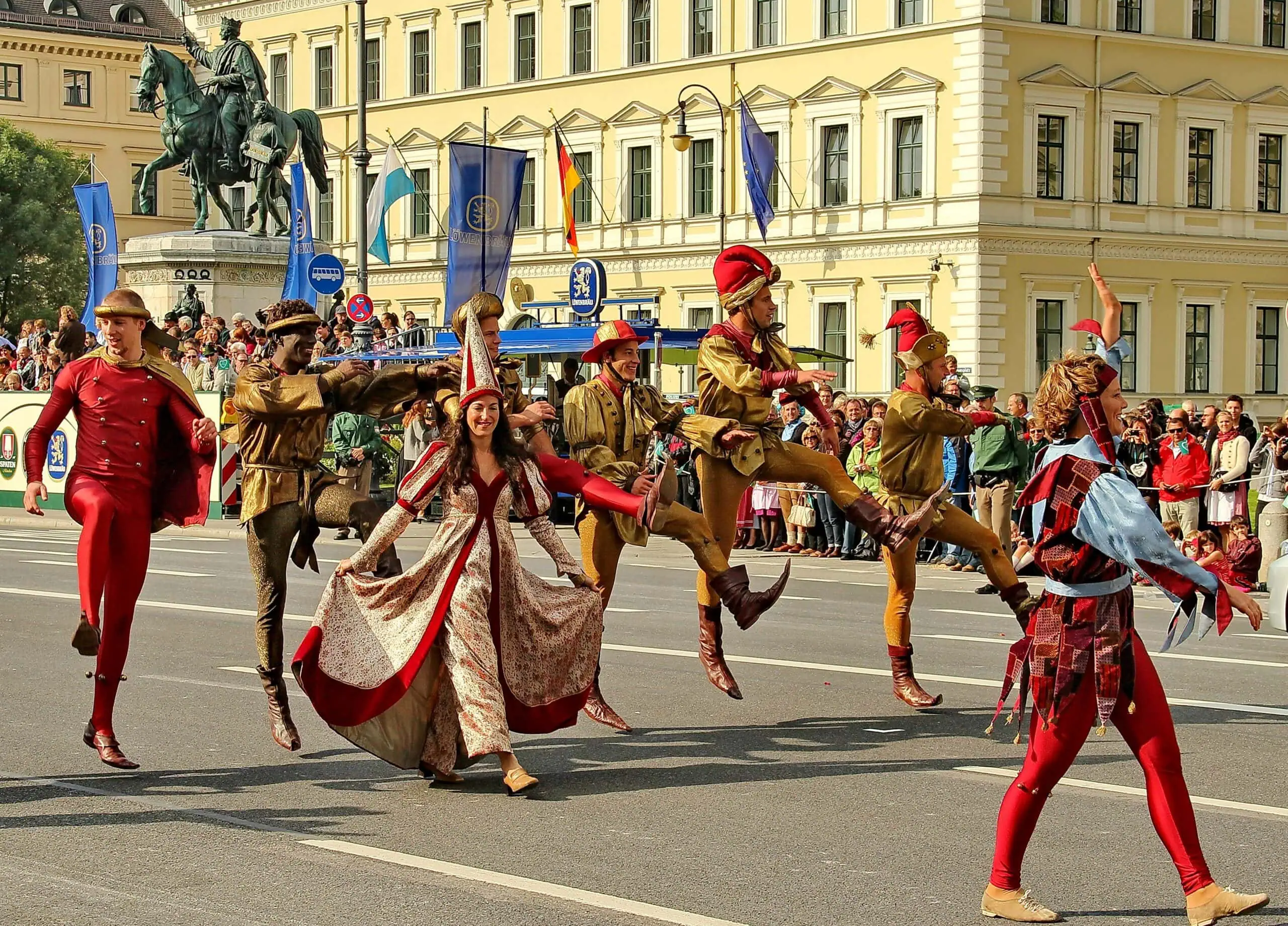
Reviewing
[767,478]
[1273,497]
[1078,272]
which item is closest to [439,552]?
[767,478]

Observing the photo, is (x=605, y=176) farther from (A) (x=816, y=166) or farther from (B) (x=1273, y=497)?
(B) (x=1273, y=497)

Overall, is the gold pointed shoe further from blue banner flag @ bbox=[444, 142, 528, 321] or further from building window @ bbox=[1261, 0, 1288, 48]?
building window @ bbox=[1261, 0, 1288, 48]

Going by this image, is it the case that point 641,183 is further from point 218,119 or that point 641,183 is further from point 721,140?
point 218,119

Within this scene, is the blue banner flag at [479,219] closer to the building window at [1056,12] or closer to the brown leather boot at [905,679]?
the brown leather boot at [905,679]

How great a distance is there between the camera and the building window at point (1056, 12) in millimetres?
56125

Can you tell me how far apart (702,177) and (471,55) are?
10926mm

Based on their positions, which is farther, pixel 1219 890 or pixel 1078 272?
pixel 1078 272

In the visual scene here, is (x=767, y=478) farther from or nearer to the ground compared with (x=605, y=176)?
nearer to the ground

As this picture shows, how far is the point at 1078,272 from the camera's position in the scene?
57.0 m

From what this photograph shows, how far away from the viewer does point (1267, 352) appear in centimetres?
5847

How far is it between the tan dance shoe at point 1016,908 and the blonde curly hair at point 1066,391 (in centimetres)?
148

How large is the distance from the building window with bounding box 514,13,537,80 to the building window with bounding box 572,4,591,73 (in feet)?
5.31

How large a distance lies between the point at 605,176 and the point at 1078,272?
50.5ft

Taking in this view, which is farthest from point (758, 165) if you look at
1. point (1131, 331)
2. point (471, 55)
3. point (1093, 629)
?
point (1093, 629)
